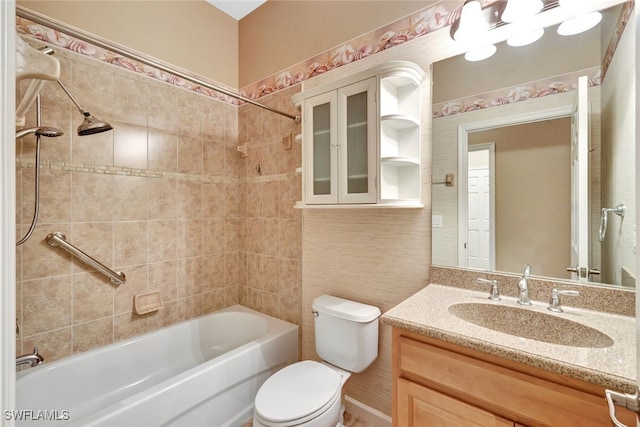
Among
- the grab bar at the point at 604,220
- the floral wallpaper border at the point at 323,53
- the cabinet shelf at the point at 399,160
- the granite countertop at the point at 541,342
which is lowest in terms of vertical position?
the granite countertop at the point at 541,342

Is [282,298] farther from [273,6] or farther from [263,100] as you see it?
[273,6]

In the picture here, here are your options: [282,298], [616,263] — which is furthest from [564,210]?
[282,298]

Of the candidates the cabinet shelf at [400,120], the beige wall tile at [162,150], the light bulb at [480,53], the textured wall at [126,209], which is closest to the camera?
the light bulb at [480,53]

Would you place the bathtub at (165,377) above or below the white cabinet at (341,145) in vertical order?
below

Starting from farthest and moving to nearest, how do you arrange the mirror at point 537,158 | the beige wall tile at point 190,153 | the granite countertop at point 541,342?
the beige wall tile at point 190,153 → the mirror at point 537,158 → the granite countertop at point 541,342

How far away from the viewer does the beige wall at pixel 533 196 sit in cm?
116

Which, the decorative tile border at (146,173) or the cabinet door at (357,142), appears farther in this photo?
the decorative tile border at (146,173)

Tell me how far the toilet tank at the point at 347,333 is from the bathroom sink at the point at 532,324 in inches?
19.4

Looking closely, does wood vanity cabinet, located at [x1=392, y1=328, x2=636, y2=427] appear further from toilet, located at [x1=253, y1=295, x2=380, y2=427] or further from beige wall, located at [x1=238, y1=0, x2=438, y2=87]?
beige wall, located at [x1=238, y1=0, x2=438, y2=87]

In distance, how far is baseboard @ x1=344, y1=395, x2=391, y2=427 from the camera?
1.63 m

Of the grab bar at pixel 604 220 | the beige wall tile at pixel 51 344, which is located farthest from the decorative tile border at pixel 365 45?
the beige wall tile at pixel 51 344

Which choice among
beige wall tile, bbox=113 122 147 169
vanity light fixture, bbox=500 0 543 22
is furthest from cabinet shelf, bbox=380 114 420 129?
beige wall tile, bbox=113 122 147 169

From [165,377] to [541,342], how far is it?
2093 mm

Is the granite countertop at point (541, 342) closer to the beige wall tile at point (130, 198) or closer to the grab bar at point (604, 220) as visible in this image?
the grab bar at point (604, 220)
